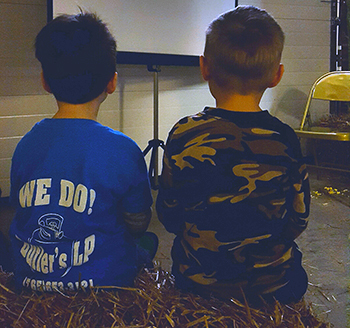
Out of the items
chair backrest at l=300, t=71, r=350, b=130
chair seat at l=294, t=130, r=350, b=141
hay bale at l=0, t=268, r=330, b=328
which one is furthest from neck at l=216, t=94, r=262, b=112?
chair backrest at l=300, t=71, r=350, b=130

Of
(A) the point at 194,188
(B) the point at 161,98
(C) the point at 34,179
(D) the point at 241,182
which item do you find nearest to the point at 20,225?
(C) the point at 34,179

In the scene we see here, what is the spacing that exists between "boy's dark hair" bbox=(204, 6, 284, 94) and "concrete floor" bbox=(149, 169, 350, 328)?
72 centimetres

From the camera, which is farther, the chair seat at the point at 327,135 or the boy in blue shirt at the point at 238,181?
the chair seat at the point at 327,135

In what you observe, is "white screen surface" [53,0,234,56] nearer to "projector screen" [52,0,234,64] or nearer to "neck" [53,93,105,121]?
"projector screen" [52,0,234,64]

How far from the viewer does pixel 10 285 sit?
1161 mm

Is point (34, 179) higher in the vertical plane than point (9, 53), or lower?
lower

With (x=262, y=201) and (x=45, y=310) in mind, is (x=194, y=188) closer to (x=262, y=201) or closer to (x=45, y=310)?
Answer: (x=262, y=201)

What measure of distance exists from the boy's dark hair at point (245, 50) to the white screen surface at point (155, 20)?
6.07ft

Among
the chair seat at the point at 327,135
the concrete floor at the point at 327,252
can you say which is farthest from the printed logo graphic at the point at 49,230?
the chair seat at the point at 327,135

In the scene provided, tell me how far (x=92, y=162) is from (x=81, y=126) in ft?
0.32

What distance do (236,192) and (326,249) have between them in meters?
1.29

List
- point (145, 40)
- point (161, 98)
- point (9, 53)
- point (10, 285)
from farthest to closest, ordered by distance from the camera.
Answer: point (161, 98), point (145, 40), point (9, 53), point (10, 285)

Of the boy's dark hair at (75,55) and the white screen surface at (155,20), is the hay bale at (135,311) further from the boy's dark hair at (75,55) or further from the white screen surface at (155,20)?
the white screen surface at (155,20)

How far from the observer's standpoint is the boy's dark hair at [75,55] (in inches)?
41.9
